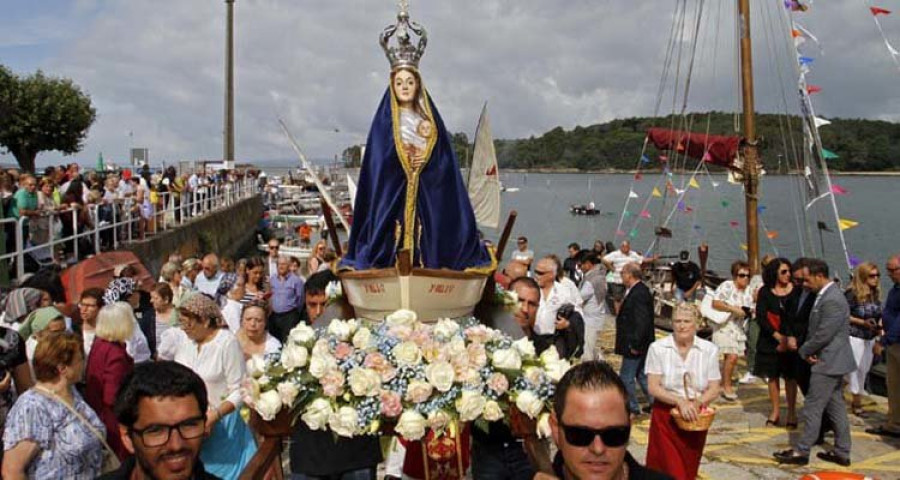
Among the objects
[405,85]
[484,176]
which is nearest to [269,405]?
[405,85]

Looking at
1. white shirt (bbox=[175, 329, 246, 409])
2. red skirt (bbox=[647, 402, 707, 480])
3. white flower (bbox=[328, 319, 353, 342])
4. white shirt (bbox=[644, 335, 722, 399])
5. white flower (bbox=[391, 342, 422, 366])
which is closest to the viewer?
white flower (bbox=[391, 342, 422, 366])

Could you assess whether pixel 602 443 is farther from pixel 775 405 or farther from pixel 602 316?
pixel 602 316

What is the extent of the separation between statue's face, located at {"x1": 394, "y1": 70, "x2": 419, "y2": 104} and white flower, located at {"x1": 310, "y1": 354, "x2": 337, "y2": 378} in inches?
A: 84.0

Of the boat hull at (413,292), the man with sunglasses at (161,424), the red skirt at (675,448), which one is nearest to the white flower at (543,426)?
the boat hull at (413,292)

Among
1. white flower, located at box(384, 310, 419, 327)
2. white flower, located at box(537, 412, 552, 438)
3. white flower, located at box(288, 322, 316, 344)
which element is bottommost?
white flower, located at box(537, 412, 552, 438)

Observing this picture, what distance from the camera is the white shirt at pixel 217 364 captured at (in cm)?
491

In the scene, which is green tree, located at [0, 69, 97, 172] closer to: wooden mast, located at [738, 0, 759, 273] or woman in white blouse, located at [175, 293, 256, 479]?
wooden mast, located at [738, 0, 759, 273]

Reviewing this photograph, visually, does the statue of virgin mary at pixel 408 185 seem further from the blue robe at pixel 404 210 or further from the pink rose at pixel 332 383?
the pink rose at pixel 332 383

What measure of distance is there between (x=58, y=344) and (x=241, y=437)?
1216mm

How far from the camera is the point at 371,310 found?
490 centimetres

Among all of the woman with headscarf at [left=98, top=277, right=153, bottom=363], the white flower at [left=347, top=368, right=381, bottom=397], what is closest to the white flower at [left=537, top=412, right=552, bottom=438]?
the white flower at [left=347, top=368, right=381, bottom=397]

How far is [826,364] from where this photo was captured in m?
6.85

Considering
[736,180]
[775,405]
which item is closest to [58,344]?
[775,405]

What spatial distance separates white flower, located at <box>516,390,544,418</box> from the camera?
3.64 metres
